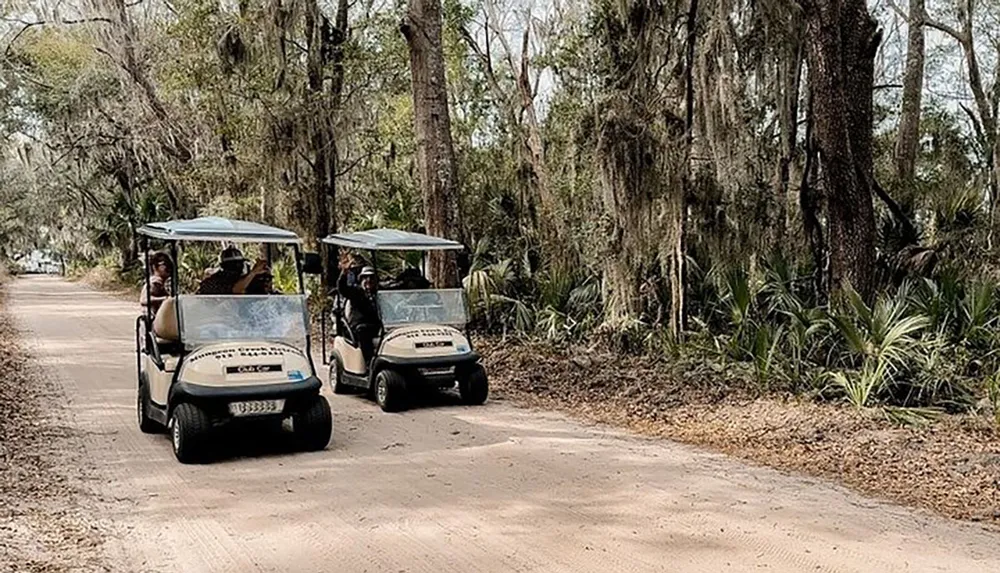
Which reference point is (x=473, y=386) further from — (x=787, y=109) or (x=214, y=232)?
(x=787, y=109)

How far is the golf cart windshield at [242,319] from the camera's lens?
22.4ft

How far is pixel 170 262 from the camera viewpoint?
7.70 metres

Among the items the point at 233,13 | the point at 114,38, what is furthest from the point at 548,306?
the point at 114,38

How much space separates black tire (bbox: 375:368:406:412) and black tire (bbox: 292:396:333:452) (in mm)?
1518

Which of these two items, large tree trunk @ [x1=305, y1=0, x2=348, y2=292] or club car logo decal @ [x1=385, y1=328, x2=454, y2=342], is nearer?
club car logo decal @ [x1=385, y1=328, x2=454, y2=342]

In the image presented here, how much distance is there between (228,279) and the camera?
7547mm

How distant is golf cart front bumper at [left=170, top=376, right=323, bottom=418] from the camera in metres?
6.30

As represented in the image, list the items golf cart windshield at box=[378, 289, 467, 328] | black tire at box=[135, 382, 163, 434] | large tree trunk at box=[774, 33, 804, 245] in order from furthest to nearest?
1. large tree trunk at box=[774, 33, 804, 245]
2. golf cart windshield at box=[378, 289, 467, 328]
3. black tire at box=[135, 382, 163, 434]

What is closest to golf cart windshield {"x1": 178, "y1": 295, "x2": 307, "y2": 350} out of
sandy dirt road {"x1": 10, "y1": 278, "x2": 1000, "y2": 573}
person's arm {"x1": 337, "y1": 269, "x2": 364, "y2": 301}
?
sandy dirt road {"x1": 10, "y1": 278, "x2": 1000, "y2": 573}

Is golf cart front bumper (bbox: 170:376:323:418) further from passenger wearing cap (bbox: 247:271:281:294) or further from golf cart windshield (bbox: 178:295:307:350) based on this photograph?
passenger wearing cap (bbox: 247:271:281:294)

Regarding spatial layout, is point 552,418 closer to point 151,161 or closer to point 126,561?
point 126,561

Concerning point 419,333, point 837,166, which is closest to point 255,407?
point 419,333

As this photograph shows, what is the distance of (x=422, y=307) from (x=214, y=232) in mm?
2589

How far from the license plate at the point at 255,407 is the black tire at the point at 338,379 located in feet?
9.51
